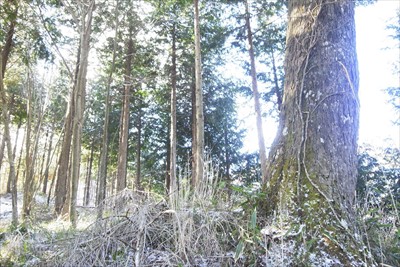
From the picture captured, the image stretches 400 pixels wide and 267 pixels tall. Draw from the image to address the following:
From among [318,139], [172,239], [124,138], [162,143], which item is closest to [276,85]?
[162,143]

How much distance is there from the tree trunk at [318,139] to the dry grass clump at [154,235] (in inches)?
17.5

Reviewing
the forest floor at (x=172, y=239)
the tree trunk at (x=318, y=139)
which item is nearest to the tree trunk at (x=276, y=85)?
the tree trunk at (x=318, y=139)

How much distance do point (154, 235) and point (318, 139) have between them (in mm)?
1435

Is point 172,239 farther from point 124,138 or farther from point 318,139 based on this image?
point 124,138

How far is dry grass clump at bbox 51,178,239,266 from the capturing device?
1.81m

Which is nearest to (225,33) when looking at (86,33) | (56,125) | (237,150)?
(237,150)

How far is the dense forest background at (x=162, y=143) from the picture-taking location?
1.86 m

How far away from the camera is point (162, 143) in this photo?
44.2 ft

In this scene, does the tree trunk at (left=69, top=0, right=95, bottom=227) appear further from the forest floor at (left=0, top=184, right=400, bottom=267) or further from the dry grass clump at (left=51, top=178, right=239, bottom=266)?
the dry grass clump at (left=51, top=178, right=239, bottom=266)

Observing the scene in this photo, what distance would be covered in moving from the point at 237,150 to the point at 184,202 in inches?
423

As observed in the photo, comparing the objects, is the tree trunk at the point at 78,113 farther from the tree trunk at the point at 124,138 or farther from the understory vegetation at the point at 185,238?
the tree trunk at the point at 124,138

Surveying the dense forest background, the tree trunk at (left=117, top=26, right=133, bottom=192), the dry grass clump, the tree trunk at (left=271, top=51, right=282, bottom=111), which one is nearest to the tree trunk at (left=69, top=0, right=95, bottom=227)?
the dense forest background

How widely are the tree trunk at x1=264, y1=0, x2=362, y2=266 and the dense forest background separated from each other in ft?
0.08

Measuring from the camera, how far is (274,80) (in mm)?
11383
